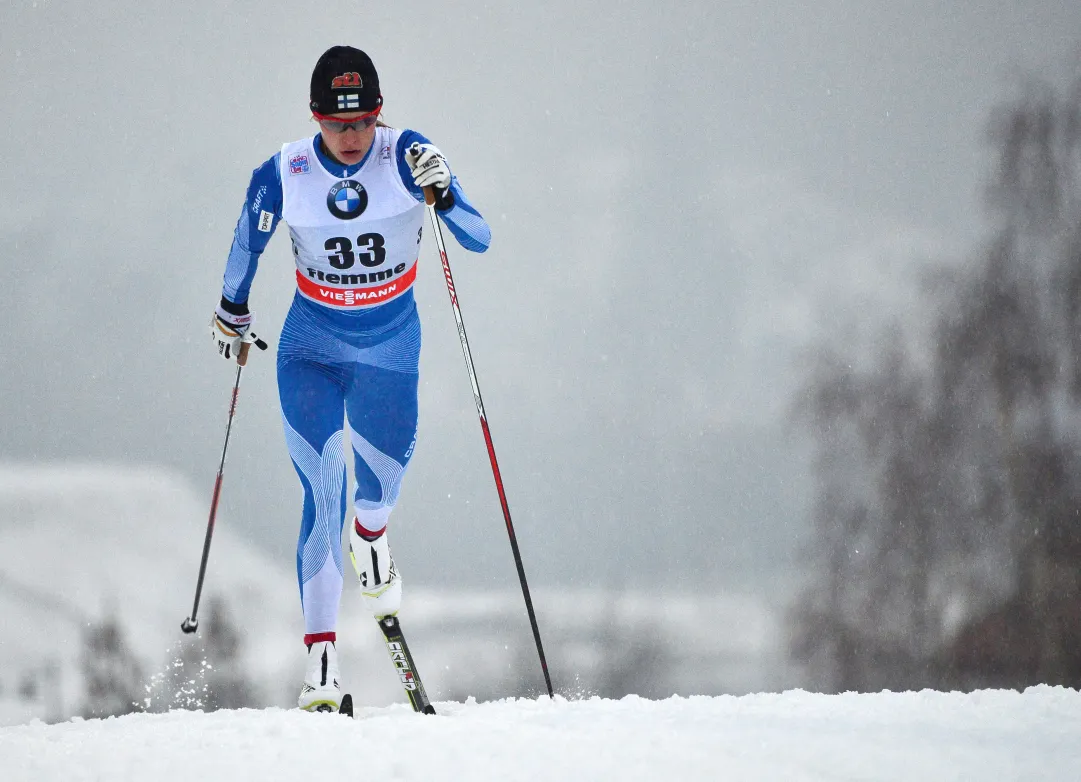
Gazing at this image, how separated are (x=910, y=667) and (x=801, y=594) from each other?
159 cm

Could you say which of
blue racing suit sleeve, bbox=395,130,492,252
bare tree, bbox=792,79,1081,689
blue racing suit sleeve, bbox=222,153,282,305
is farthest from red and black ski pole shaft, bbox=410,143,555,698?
bare tree, bbox=792,79,1081,689

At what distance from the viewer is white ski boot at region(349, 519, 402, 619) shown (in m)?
5.68

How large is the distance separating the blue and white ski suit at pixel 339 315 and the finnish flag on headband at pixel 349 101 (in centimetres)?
33

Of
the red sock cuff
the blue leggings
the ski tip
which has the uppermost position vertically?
the blue leggings

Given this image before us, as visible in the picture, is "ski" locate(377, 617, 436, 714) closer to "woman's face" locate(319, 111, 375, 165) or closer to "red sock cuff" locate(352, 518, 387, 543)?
"red sock cuff" locate(352, 518, 387, 543)

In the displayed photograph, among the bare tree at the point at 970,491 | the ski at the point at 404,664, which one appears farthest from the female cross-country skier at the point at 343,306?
the bare tree at the point at 970,491

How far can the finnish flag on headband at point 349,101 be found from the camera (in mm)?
5023

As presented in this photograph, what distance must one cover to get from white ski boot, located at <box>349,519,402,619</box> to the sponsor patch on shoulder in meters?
1.83

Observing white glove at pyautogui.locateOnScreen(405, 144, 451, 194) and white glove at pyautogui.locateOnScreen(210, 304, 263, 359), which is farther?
white glove at pyautogui.locateOnScreen(210, 304, 263, 359)

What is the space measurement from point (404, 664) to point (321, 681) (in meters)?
0.56

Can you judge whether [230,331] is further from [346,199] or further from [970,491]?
[970,491]

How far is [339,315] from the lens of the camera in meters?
5.46

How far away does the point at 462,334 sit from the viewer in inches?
223

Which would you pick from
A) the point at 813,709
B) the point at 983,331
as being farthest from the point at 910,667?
the point at 813,709
